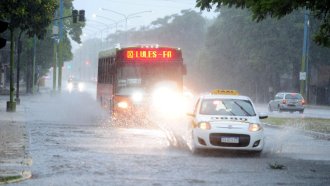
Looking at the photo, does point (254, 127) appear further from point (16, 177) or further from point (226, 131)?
point (16, 177)

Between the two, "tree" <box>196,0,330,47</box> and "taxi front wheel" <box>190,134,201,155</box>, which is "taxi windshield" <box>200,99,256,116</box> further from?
"tree" <box>196,0,330,47</box>

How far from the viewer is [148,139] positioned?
2181 cm

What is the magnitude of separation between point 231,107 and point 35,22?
16269mm

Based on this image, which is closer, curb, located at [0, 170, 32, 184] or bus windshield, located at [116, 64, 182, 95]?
curb, located at [0, 170, 32, 184]

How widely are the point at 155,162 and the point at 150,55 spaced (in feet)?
44.2

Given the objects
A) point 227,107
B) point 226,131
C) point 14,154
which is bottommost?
point 14,154

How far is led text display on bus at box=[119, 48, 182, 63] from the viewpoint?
1121 inches

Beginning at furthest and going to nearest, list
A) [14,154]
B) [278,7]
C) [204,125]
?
[204,125]
[278,7]
[14,154]

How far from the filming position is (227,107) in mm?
18594

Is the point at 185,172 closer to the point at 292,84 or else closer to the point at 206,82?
the point at 292,84

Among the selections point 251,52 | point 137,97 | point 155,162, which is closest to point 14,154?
point 155,162

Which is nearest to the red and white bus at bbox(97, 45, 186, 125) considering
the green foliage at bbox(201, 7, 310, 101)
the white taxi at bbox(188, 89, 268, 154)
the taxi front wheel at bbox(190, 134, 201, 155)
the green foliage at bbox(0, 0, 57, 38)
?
the green foliage at bbox(0, 0, 57, 38)

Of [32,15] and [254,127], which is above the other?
[32,15]

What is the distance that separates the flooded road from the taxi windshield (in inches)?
41.3
